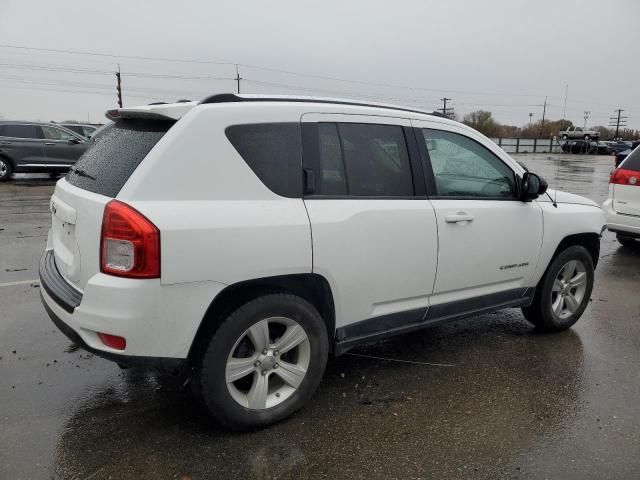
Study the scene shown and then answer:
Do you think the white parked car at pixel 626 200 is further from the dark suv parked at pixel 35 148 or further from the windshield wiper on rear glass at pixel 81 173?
the dark suv parked at pixel 35 148

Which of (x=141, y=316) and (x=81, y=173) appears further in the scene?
(x=81, y=173)

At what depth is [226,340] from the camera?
2643 mm

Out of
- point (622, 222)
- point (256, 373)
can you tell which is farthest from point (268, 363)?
point (622, 222)

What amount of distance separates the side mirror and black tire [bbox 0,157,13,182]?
1594 centimetres

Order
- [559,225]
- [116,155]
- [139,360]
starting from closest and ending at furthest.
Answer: [139,360]
[116,155]
[559,225]

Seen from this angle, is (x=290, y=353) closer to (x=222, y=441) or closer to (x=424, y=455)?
(x=222, y=441)

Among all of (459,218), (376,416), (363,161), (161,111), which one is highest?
(161,111)

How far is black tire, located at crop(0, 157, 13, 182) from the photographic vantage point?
1530 cm

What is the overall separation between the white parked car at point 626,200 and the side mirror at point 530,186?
445 cm

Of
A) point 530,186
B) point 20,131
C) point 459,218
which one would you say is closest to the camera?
point 459,218

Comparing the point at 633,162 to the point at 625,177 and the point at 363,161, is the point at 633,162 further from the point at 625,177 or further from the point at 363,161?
the point at 363,161

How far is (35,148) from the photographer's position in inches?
611

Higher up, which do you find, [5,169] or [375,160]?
[375,160]

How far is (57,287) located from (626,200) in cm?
758
